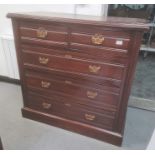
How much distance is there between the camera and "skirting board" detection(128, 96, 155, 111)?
224 centimetres

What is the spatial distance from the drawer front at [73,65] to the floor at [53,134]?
0.69 meters

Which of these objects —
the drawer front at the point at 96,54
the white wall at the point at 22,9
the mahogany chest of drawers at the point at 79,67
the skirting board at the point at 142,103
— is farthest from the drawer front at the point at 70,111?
the white wall at the point at 22,9

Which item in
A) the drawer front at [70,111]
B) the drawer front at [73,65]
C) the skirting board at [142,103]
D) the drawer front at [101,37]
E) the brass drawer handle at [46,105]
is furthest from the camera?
the skirting board at [142,103]

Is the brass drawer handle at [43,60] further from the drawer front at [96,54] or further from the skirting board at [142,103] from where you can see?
the skirting board at [142,103]

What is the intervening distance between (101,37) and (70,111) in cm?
81

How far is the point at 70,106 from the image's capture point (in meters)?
1.73

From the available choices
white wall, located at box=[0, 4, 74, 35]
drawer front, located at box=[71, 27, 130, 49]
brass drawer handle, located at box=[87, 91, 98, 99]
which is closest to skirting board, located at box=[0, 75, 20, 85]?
white wall, located at box=[0, 4, 74, 35]

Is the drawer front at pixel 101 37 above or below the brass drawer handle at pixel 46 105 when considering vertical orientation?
above

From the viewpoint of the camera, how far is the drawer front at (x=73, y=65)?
140cm

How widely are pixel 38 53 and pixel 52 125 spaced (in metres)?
0.80

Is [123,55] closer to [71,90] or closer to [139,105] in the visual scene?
[71,90]

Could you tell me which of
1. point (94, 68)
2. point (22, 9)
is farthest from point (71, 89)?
point (22, 9)

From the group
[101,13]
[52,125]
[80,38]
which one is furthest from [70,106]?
[101,13]
